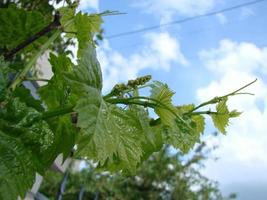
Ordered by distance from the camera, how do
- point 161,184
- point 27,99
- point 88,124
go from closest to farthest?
1. point 88,124
2. point 27,99
3. point 161,184

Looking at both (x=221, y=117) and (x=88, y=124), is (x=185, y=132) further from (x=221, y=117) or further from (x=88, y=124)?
(x=88, y=124)

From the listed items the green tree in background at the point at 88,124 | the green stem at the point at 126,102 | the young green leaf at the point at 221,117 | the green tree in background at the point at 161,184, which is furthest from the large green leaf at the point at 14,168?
the green tree in background at the point at 161,184

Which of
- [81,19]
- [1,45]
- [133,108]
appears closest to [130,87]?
[133,108]

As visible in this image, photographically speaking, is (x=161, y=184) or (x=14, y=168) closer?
(x=14, y=168)

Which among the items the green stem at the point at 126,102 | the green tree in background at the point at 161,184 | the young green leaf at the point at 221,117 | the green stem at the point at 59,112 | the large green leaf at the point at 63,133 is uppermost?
the green tree in background at the point at 161,184

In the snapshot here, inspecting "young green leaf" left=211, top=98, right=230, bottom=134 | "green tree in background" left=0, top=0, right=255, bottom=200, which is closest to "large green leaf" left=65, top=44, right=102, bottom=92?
"green tree in background" left=0, top=0, right=255, bottom=200

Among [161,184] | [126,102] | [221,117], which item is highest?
[161,184]

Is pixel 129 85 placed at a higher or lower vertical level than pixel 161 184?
lower

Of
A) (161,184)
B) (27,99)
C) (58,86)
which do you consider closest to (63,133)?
(58,86)

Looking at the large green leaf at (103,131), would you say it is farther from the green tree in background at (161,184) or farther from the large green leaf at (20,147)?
the green tree in background at (161,184)

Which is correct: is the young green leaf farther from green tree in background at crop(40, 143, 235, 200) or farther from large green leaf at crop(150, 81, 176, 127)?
green tree in background at crop(40, 143, 235, 200)

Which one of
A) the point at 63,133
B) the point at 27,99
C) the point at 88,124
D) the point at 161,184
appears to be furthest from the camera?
the point at 161,184
